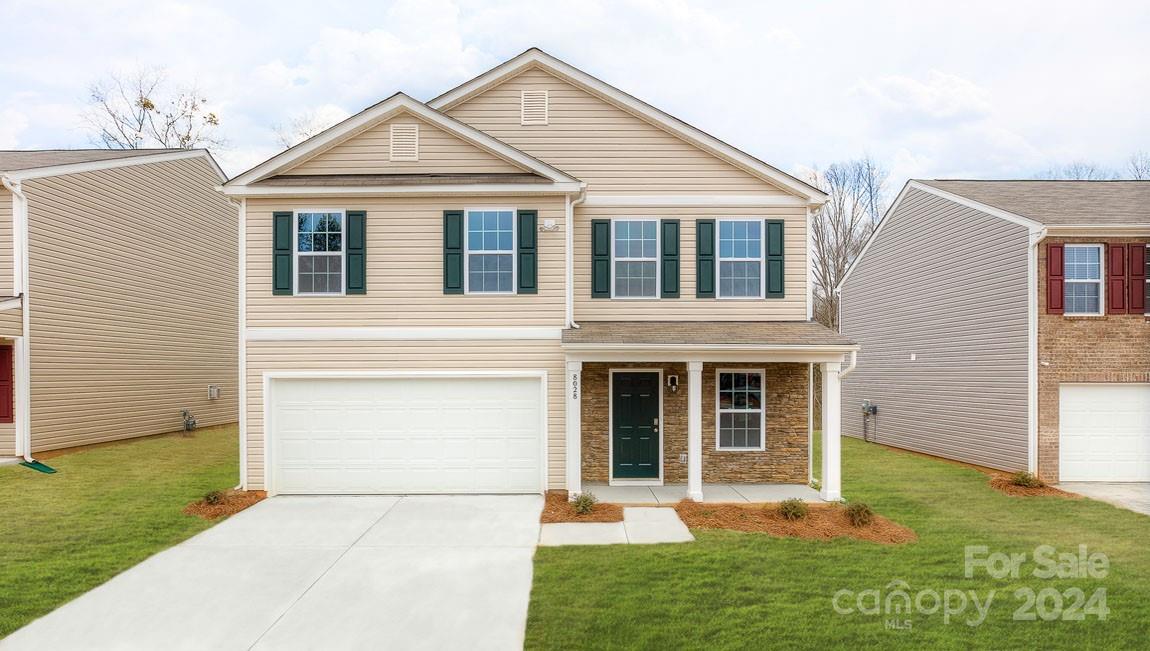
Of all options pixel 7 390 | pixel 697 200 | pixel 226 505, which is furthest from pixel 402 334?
pixel 7 390

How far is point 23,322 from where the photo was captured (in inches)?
522

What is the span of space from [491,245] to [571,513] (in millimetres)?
4902

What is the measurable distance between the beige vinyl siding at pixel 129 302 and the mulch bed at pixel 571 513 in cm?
1205

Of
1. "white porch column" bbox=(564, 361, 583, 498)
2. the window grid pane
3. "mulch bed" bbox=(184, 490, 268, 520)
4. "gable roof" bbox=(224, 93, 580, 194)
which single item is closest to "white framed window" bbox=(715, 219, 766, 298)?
the window grid pane

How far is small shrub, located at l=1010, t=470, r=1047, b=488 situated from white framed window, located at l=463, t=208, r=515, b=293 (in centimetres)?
1040

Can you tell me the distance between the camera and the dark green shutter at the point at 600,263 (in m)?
12.0

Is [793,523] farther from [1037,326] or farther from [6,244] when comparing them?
[6,244]

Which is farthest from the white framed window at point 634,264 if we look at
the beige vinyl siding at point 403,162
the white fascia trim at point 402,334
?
the beige vinyl siding at point 403,162

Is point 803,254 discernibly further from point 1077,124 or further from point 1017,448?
point 1077,124

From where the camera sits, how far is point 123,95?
26.6 metres

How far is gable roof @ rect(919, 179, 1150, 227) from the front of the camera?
12453 mm

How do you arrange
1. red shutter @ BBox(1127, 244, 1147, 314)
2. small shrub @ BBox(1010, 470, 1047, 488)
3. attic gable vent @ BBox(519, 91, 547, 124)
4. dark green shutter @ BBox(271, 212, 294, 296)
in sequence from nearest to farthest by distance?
dark green shutter @ BBox(271, 212, 294, 296) < small shrub @ BBox(1010, 470, 1047, 488) < red shutter @ BBox(1127, 244, 1147, 314) < attic gable vent @ BBox(519, 91, 547, 124)

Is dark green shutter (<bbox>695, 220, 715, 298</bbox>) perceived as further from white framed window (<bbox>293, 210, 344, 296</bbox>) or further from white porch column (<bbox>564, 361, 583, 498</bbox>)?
white framed window (<bbox>293, 210, 344, 296</bbox>)

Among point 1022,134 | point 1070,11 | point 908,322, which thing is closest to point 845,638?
point 908,322
